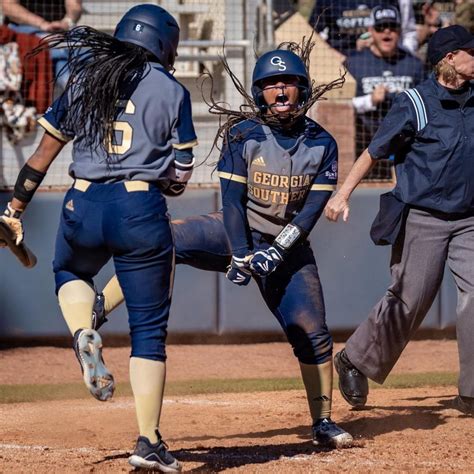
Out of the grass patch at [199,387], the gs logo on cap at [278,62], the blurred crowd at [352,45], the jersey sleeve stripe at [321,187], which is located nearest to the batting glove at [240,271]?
the jersey sleeve stripe at [321,187]

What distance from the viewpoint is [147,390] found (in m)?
4.77

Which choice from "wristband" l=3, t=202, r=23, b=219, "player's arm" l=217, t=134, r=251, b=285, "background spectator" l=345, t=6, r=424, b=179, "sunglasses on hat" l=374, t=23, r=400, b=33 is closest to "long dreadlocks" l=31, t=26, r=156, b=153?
"wristband" l=3, t=202, r=23, b=219

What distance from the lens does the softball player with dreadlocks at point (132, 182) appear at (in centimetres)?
472

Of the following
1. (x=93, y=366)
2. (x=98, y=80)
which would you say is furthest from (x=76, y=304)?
(x=98, y=80)

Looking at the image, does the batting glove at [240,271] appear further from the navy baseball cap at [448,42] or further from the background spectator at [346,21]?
the background spectator at [346,21]

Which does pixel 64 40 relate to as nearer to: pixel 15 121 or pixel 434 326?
pixel 15 121

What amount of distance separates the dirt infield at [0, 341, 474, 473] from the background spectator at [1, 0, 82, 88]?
10.8 feet

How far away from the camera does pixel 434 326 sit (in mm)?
10508

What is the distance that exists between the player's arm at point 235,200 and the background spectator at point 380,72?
5.33 m

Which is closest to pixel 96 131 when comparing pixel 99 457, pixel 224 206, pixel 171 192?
pixel 171 192

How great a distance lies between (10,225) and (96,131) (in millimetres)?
690

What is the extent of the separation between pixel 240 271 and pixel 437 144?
1.41 m

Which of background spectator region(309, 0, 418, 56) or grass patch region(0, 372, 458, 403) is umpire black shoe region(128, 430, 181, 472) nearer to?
grass patch region(0, 372, 458, 403)

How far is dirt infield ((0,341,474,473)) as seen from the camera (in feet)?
17.6
